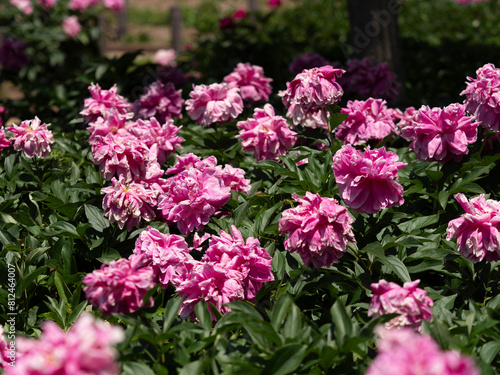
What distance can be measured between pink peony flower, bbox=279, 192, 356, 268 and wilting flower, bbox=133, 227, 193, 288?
1.30 ft

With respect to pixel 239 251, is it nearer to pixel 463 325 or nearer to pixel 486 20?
pixel 463 325

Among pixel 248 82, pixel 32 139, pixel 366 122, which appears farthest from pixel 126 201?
pixel 248 82

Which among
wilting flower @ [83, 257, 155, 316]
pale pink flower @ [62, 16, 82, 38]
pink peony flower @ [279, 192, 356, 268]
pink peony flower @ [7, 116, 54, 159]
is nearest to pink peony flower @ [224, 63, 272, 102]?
pink peony flower @ [7, 116, 54, 159]

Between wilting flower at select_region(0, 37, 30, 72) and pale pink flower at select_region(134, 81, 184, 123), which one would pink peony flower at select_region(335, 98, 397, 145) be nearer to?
pale pink flower at select_region(134, 81, 184, 123)

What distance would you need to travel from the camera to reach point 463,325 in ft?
6.14

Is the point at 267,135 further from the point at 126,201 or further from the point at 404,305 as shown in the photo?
the point at 404,305

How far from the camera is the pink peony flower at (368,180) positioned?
2.04 m

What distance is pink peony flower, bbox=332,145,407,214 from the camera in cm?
204

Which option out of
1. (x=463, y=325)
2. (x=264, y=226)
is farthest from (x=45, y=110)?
(x=463, y=325)

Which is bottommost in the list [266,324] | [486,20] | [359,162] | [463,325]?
[463,325]

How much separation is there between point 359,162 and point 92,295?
0.95m

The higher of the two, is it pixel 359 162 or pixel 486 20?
pixel 486 20

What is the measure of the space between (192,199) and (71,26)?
6.16 metres

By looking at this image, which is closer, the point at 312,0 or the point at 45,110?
the point at 45,110
